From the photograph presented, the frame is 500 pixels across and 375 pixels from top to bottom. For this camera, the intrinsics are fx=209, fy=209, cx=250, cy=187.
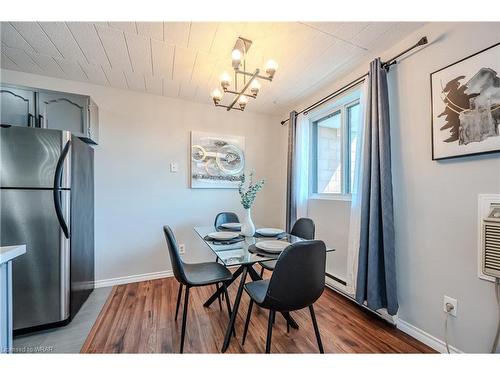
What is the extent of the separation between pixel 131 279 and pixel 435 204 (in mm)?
3194

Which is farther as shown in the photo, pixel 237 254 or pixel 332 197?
pixel 332 197

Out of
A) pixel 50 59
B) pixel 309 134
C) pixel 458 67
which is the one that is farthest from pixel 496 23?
pixel 50 59

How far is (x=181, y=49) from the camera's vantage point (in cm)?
185

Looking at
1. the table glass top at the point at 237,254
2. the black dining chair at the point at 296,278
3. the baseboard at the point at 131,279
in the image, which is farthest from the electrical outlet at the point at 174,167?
the black dining chair at the point at 296,278

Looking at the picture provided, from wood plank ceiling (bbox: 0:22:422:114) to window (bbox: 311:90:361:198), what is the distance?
384 mm

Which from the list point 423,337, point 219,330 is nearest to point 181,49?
point 219,330

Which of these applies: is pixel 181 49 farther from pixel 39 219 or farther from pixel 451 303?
pixel 451 303

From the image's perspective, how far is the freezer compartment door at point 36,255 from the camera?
163 cm

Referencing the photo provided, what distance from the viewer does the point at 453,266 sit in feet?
4.65

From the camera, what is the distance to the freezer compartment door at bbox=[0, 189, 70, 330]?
163 centimetres

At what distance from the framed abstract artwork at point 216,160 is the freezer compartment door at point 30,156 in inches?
56.2

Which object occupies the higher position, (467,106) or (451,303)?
(467,106)

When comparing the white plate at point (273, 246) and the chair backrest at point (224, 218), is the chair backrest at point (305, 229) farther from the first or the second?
the chair backrest at point (224, 218)
